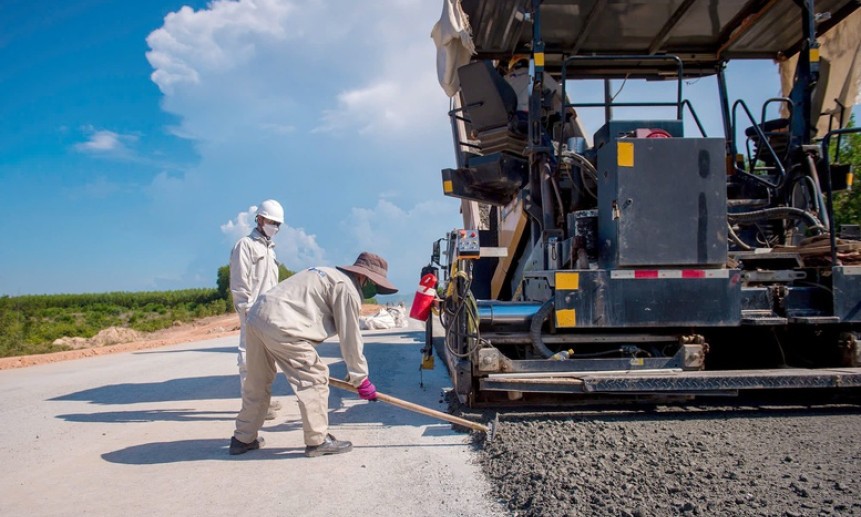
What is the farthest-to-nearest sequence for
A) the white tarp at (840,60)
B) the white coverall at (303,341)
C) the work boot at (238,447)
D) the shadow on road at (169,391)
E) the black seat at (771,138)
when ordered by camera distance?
the shadow on road at (169,391) → the white tarp at (840,60) → the black seat at (771,138) → the work boot at (238,447) → the white coverall at (303,341)

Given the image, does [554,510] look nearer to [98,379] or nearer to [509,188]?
[509,188]

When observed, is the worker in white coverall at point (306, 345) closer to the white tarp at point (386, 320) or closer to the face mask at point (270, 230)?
the face mask at point (270, 230)

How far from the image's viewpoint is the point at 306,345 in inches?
154

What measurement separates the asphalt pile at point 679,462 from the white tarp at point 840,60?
134 inches

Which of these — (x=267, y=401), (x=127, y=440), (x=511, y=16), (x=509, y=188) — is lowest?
(x=127, y=440)

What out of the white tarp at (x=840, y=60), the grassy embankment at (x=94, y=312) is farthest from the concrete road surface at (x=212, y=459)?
the grassy embankment at (x=94, y=312)

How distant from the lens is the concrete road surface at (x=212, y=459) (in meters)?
3.11

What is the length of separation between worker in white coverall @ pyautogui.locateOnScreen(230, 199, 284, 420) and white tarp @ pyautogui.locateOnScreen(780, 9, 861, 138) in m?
5.54

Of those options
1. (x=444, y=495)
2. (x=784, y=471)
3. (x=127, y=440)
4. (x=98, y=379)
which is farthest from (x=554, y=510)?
(x=98, y=379)

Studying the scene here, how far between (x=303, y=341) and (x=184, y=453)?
1202mm

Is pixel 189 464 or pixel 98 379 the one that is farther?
pixel 98 379

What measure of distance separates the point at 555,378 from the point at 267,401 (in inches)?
79.2

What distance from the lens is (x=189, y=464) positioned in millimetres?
3859

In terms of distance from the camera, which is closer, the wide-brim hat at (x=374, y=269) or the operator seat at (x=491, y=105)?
the wide-brim hat at (x=374, y=269)
